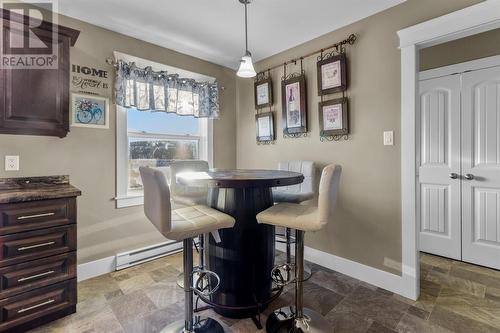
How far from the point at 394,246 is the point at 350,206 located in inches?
19.2

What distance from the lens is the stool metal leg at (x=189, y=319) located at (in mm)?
1437

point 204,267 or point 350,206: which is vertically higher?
point 350,206

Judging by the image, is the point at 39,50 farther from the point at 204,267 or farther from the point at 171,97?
the point at 204,267

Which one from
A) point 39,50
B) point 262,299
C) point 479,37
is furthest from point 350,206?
point 39,50

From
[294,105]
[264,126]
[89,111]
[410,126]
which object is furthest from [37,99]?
[410,126]

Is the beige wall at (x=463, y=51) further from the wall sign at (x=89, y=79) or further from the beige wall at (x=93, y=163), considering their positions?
the wall sign at (x=89, y=79)

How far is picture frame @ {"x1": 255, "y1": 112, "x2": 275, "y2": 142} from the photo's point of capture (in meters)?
3.07

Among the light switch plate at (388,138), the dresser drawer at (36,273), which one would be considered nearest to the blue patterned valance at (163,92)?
the dresser drawer at (36,273)

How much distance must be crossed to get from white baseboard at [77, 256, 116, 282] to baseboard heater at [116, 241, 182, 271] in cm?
6

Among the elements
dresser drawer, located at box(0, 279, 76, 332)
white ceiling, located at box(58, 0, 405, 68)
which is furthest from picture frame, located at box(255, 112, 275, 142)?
dresser drawer, located at box(0, 279, 76, 332)

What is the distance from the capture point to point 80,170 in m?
2.28

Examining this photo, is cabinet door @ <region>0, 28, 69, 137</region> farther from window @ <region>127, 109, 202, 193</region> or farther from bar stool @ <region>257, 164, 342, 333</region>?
bar stool @ <region>257, 164, 342, 333</region>

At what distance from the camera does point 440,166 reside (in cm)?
276

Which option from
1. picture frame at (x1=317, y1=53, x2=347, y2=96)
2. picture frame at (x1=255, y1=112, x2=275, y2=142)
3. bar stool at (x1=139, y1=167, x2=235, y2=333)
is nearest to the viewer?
bar stool at (x1=139, y1=167, x2=235, y2=333)
